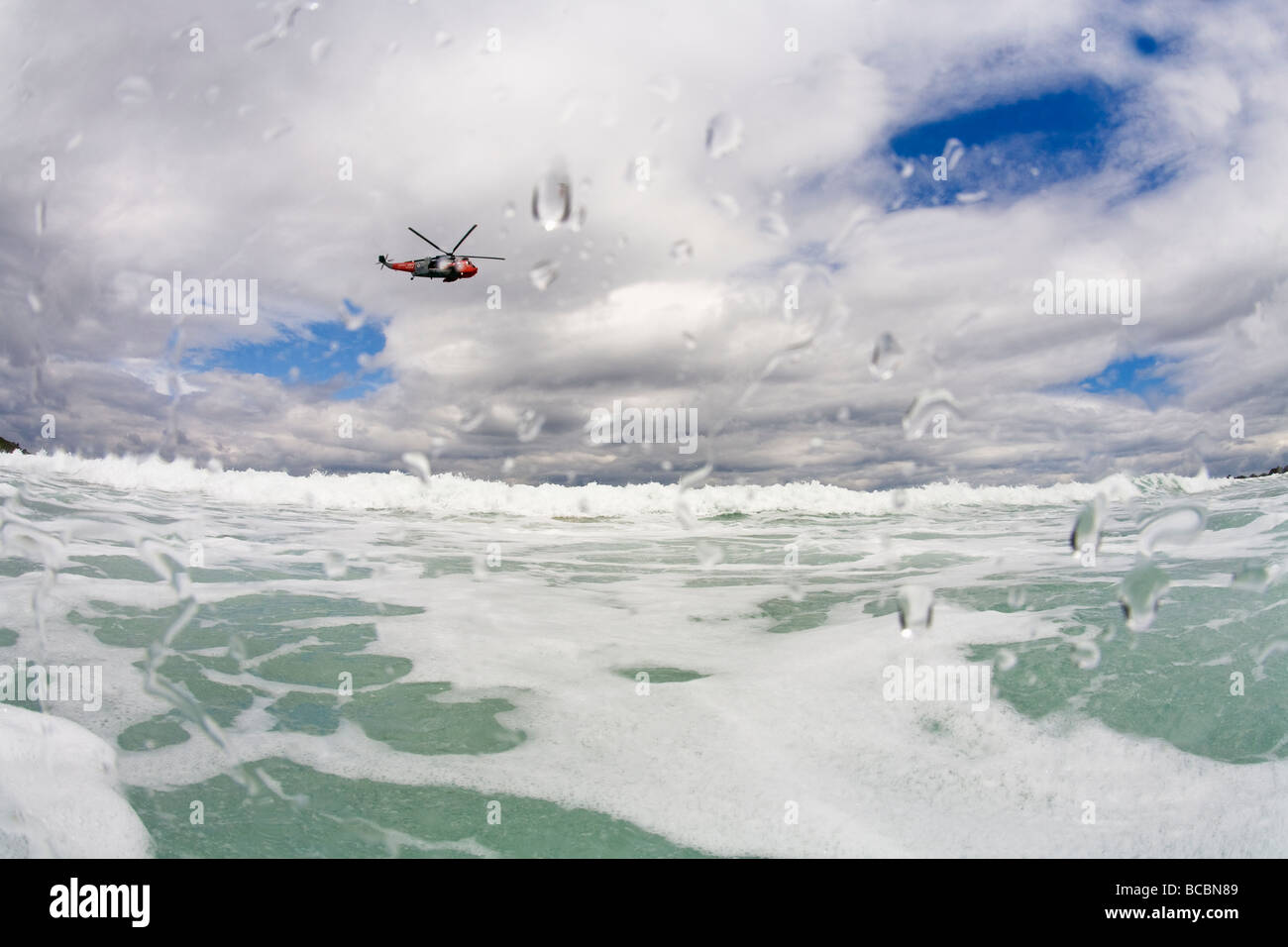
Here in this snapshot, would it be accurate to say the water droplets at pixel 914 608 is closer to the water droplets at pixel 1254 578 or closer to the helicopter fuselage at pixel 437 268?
the water droplets at pixel 1254 578

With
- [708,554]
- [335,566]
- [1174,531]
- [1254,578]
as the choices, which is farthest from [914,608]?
[335,566]

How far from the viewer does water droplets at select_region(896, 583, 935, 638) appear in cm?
716

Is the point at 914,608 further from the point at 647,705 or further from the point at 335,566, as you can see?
the point at 335,566

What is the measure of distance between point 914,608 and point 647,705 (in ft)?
12.7

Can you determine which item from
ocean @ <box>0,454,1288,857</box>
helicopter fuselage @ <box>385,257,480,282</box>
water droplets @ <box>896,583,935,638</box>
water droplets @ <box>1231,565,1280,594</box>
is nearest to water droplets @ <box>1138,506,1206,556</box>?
ocean @ <box>0,454,1288,857</box>

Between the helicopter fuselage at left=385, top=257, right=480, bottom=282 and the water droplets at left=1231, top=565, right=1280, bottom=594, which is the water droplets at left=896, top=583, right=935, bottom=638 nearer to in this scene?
the water droplets at left=1231, top=565, right=1280, bottom=594

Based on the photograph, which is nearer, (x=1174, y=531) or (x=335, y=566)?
(x=1174, y=531)

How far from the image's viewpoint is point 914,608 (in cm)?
787

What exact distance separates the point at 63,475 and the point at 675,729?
870 inches

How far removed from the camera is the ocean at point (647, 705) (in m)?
3.68

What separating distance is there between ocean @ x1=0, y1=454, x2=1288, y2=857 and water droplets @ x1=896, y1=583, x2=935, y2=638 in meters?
0.04

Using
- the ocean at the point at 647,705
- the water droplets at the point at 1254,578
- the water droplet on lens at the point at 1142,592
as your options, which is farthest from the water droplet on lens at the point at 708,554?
the water droplets at the point at 1254,578

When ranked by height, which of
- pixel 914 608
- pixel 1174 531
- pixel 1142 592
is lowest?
pixel 914 608
